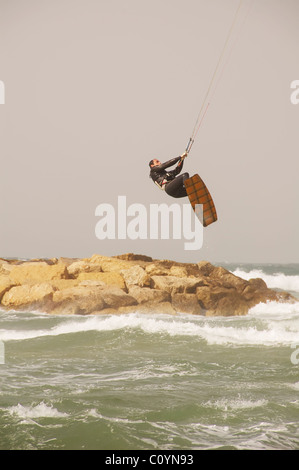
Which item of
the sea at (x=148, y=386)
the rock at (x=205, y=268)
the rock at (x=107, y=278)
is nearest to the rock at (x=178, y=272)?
the rock at (x=205, y=268)

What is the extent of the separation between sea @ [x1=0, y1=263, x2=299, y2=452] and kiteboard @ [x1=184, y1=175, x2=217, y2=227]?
4294mm

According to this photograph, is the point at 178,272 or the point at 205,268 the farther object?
the point at 205,268

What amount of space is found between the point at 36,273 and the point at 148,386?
1641cm

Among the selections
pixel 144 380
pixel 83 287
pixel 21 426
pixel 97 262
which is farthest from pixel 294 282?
pixel 21 426

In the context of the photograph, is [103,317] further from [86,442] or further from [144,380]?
[86,442]

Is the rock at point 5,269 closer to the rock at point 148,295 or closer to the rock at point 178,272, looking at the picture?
the rock at point 148,295

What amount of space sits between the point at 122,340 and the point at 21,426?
896cm

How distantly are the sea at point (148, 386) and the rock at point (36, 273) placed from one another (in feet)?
18.8

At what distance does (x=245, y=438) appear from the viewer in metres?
8.71

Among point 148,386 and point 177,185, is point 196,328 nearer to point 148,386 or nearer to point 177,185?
point 177,185

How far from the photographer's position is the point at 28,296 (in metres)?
25.0

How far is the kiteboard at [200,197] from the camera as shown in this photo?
13.8 meters

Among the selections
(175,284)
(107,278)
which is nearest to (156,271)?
(175,284)

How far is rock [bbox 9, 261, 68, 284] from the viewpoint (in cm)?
2655
